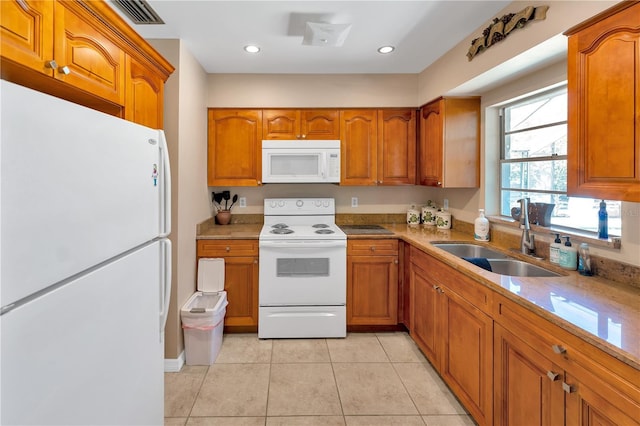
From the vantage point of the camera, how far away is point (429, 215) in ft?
11.3

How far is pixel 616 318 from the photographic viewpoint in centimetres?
117

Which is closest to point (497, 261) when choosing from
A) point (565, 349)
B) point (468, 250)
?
point (468, 250)

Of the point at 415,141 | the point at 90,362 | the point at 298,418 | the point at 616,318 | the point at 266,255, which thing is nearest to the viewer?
the point at 90,362

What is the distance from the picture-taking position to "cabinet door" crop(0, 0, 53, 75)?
40.1 inches

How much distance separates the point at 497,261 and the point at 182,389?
7.66 ft

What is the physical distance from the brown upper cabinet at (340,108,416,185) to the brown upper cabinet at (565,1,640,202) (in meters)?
1.85

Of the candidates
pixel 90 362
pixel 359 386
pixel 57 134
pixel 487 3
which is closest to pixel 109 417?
pixel 90 362

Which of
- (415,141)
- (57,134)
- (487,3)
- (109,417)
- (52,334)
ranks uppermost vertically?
(487,3)

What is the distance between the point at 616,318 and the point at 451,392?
131 cm

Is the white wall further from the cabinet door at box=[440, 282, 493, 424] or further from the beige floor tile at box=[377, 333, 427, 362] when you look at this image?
the cabinet door at box=[440, 282, 493, 424]

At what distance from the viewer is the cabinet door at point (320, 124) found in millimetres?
3246

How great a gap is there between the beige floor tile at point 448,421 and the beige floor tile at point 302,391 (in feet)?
1.74

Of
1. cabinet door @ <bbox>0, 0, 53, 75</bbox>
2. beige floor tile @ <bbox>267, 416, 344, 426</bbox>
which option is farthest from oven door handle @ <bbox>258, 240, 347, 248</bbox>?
cabinet door @ <bbox>0, 0, 53, 75</bbox>

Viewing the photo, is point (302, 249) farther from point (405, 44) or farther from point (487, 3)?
point (487, 3)
